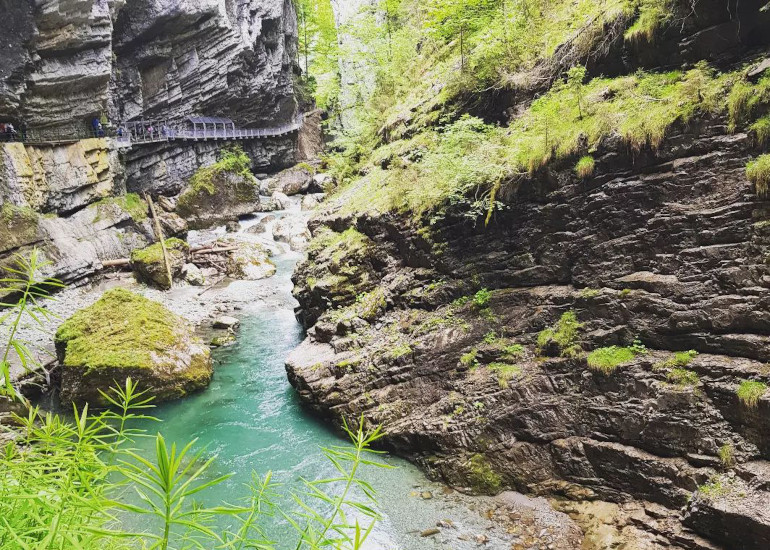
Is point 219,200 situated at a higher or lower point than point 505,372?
higher

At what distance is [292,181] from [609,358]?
2896 cm

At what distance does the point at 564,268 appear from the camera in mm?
8719

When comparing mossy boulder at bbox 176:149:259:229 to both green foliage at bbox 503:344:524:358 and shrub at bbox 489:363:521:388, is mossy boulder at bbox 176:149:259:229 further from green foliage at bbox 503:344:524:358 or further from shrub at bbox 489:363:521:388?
shrub at bbox 489:363:521:388

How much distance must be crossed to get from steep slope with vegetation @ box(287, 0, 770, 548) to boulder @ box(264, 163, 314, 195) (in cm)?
2140

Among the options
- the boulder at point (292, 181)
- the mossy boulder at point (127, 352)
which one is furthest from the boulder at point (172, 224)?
the mossy boulder at point (127, 352)

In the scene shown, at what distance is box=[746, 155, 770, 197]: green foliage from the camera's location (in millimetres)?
6383

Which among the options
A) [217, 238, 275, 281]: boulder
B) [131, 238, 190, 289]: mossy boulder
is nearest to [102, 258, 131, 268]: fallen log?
[131, 238, 190, 289]: mossy boulder

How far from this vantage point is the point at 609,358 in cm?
742

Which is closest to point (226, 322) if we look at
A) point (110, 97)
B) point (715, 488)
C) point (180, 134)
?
point (715, 488)

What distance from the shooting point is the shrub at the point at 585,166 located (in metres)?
8.30

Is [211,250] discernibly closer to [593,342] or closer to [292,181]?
[292,181]

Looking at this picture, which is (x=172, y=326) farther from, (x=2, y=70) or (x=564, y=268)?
(x=2, y=70)

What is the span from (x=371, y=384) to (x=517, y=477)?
348cm

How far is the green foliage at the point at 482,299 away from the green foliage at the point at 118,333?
8141mm
